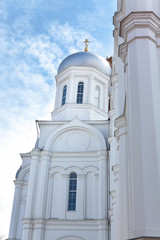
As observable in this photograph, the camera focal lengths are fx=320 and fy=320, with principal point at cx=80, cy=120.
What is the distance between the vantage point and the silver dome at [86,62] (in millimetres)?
27984

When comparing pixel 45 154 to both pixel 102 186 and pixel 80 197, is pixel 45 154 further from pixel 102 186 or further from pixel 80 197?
pixel 102 186

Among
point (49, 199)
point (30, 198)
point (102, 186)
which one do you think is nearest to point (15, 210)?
point (30, 198)

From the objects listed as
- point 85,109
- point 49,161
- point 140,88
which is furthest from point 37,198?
point 140,88

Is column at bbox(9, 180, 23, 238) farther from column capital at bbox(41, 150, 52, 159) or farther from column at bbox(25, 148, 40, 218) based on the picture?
column capital at bbox(41, 150, 52, 159)

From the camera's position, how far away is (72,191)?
22172mm

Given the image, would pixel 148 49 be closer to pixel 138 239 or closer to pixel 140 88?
pixel 140 88

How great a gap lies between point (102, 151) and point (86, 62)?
9088 mm

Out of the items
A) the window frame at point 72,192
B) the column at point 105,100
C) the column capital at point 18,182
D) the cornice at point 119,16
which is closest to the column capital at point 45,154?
the window frame at point 72,192

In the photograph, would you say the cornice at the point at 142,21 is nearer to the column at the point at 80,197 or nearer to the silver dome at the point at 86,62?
the column at the point at 80,197

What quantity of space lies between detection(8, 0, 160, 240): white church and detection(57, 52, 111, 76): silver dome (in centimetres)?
9

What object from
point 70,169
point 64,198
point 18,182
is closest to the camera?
point 64,198

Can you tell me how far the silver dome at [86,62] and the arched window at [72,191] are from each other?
1014 centimetres

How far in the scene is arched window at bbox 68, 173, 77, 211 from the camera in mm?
21734

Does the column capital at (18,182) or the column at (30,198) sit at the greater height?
the column capital at (18,182)
